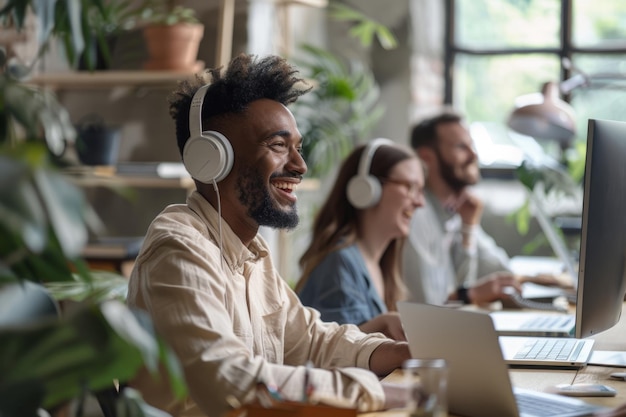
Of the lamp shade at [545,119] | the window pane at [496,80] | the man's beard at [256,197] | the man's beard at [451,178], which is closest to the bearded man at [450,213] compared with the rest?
the man's beard at [451,178]

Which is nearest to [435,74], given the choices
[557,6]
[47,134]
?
[557,6]

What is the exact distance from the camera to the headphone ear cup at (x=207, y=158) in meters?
1.73

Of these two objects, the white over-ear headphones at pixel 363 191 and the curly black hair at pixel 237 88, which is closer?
the curly black hair at pixel 237 88

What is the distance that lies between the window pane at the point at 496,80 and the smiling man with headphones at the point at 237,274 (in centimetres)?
319

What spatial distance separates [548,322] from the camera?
2.37 m

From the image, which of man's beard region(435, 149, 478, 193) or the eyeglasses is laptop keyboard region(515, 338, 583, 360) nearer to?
the eyeglasses

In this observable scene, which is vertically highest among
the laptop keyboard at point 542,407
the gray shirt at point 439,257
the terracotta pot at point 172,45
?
the terracotta pot at point 172,45

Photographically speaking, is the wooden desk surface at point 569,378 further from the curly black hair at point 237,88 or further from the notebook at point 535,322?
the curly black hair at point 237,88

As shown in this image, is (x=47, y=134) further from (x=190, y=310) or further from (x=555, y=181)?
(x=555, y=181)

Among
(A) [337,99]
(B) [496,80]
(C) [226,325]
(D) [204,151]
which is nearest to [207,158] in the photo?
(D) [204,151]

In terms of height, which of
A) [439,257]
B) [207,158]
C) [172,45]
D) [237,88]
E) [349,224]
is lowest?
[439,257]

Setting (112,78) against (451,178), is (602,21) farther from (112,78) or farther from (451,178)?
(112,78)

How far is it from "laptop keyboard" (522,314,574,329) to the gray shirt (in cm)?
61

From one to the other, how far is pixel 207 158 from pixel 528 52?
346cm
